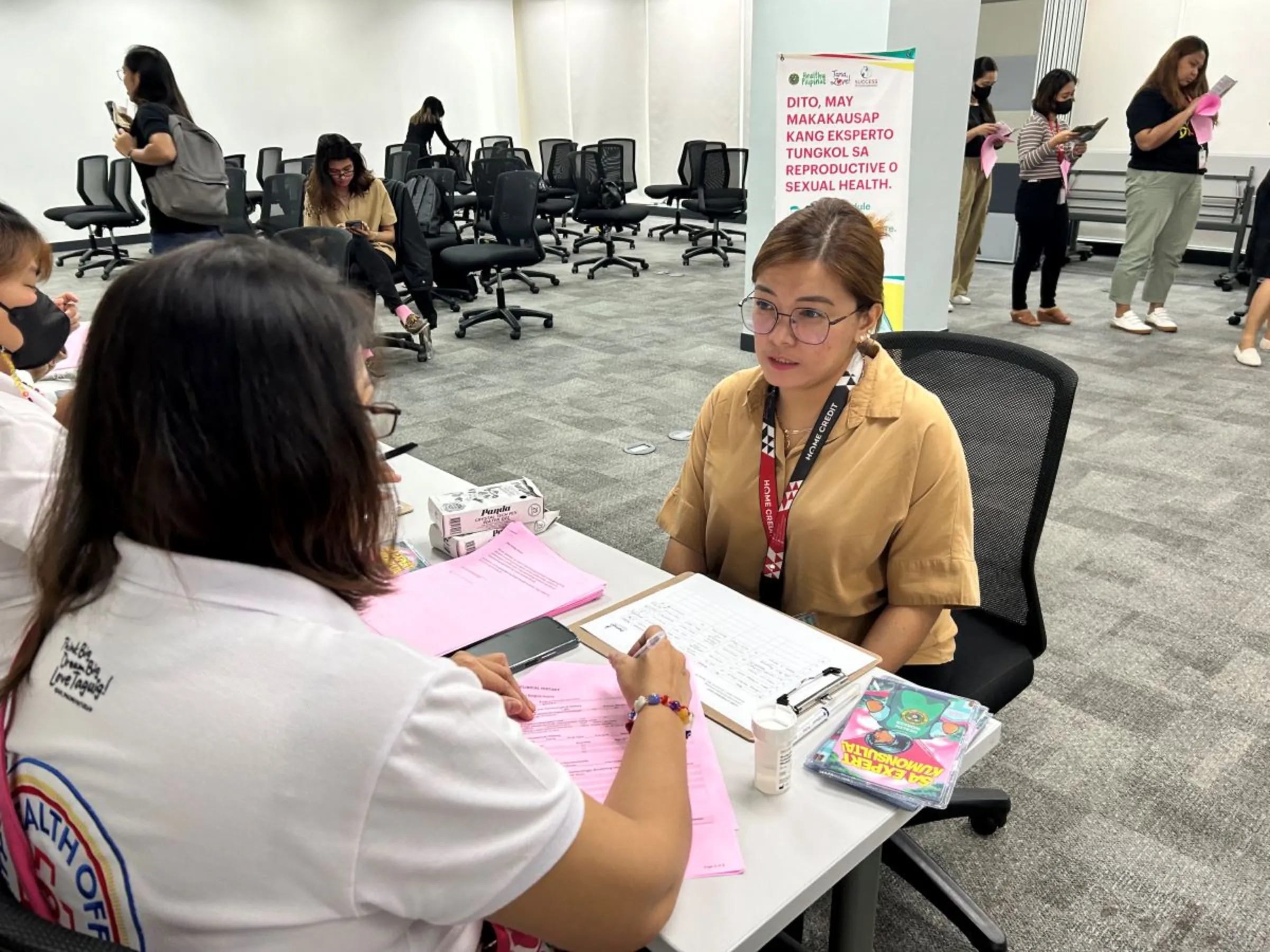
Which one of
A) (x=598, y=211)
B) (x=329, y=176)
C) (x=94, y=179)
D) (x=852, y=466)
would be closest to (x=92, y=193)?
(x=94, y=179)

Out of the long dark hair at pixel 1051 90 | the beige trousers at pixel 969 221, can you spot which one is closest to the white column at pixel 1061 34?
the beige trousers at pixel 969 221

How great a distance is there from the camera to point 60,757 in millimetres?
662

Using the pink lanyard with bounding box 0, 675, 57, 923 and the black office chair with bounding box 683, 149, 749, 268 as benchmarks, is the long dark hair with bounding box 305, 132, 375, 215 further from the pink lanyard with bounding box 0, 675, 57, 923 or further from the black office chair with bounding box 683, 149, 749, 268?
the pink lanyard with bounding box 0, 675, 57, 923

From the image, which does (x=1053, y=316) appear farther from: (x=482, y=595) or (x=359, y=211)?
(x=482, y=595)

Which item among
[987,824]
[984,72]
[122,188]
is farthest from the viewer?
[122,188]

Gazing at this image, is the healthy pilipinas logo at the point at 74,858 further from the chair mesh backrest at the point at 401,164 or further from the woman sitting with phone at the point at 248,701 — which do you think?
the chair mesh backrest at the point at 401,164

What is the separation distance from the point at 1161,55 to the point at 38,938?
8874 mm

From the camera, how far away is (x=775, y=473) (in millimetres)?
1489

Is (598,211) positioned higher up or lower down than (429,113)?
lower down

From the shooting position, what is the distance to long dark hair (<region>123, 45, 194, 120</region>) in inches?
136

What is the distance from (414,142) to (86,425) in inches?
340

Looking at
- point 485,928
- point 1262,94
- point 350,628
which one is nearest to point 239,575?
point 350,628

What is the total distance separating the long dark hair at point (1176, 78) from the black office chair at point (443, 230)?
4198 millimetres

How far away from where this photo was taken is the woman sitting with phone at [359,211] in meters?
4.88
